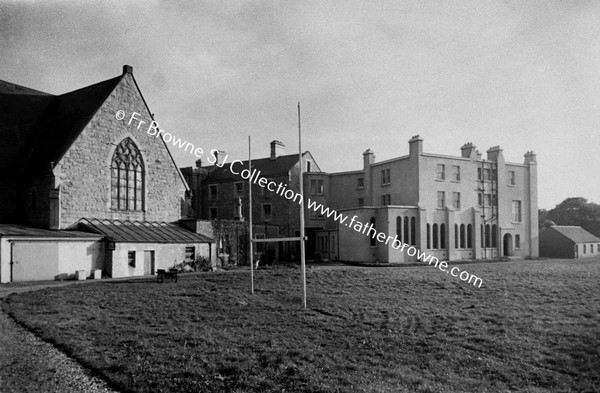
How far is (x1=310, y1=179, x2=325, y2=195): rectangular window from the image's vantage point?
2079 inches

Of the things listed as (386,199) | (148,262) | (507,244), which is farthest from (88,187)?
(507,244)

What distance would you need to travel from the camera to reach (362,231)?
41562 millimetres

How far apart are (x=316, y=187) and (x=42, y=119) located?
27338 mm

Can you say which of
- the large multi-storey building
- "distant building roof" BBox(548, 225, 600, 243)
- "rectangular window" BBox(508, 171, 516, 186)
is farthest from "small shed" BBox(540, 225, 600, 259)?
"rectangular window" BBox(508, 171, 516, 186)

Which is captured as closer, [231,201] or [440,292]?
[440,292]

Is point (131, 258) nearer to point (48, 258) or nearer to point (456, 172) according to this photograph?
point (48, 258)

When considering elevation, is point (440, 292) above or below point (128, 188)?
below

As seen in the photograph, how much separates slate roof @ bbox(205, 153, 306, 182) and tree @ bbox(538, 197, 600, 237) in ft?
163

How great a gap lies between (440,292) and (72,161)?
2629cm

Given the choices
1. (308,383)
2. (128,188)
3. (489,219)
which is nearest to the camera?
(308,383)

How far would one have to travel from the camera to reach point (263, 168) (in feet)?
179

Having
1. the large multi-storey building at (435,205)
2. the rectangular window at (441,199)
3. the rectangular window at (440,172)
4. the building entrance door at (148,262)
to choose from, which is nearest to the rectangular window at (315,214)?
the large multi-storey building at (435,205)

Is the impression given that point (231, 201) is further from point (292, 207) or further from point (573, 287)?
point (573, 287)

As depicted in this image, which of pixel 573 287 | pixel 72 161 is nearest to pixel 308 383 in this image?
pixel 573 287
